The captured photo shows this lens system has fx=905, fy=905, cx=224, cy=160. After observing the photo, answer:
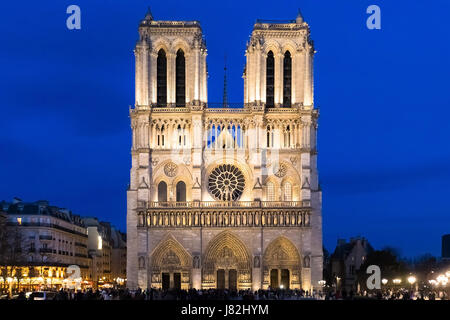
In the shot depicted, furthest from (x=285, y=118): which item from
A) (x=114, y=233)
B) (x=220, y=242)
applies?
(x=114, y=233)

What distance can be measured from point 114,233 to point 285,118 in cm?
5718

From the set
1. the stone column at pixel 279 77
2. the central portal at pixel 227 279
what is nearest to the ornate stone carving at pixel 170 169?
the central portal at pixel 227 279

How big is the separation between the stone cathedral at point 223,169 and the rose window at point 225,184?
0.09 meters

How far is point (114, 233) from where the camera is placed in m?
130

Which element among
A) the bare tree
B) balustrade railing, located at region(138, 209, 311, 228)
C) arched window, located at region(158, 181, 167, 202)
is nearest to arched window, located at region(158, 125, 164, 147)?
arched window, located at region(158, 181, 167, 202)

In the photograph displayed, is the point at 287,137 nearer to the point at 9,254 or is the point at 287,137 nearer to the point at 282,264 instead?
the point at 282,264

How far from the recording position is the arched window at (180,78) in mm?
80250

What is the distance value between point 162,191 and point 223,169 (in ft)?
18.4

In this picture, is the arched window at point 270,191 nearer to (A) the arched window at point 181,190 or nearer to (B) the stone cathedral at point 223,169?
(B) the stone cathedral at point 223,169

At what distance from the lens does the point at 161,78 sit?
264ft

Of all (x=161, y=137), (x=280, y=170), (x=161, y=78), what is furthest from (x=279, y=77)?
(x=161, y=137)
